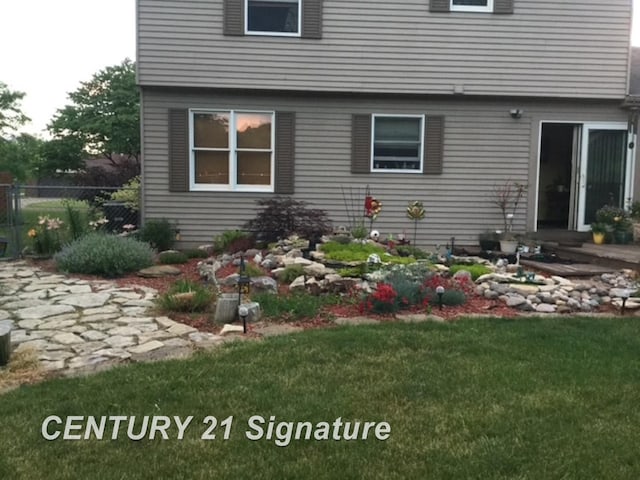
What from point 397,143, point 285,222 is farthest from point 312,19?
point 285,222

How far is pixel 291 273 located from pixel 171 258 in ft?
8.77

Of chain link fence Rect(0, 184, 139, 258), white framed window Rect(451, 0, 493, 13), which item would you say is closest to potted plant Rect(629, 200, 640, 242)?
white framed window Rect(451, 0, 493, 13)

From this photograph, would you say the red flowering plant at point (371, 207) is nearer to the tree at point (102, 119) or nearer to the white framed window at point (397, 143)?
the white framed window at point (397, 143)

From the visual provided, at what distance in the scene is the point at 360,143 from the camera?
9.74 meters

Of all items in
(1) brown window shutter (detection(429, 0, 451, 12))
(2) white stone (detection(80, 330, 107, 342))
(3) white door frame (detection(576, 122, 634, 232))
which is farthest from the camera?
(3) white door frame (detection(576, 122, 634, 232))

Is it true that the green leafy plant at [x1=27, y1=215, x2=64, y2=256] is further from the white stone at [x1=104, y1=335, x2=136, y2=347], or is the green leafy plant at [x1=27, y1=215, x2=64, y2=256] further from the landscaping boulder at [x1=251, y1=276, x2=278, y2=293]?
the white stone at [x1=104, y1=335, x2=136, y2=347]

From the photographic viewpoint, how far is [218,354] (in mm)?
3992

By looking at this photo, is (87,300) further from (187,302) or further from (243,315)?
(243,315)

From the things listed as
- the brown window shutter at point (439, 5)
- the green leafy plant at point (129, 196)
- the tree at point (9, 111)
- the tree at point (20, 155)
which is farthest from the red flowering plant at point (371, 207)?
the tree at point (9, 111)

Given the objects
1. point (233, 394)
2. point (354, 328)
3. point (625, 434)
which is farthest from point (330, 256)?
point (625, 434)

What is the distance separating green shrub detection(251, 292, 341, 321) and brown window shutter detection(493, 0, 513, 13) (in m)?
6.72

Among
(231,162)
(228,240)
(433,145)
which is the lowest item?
(228,240)

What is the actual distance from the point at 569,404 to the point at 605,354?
45.4 inches

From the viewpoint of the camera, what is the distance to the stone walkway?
4.10 metres
